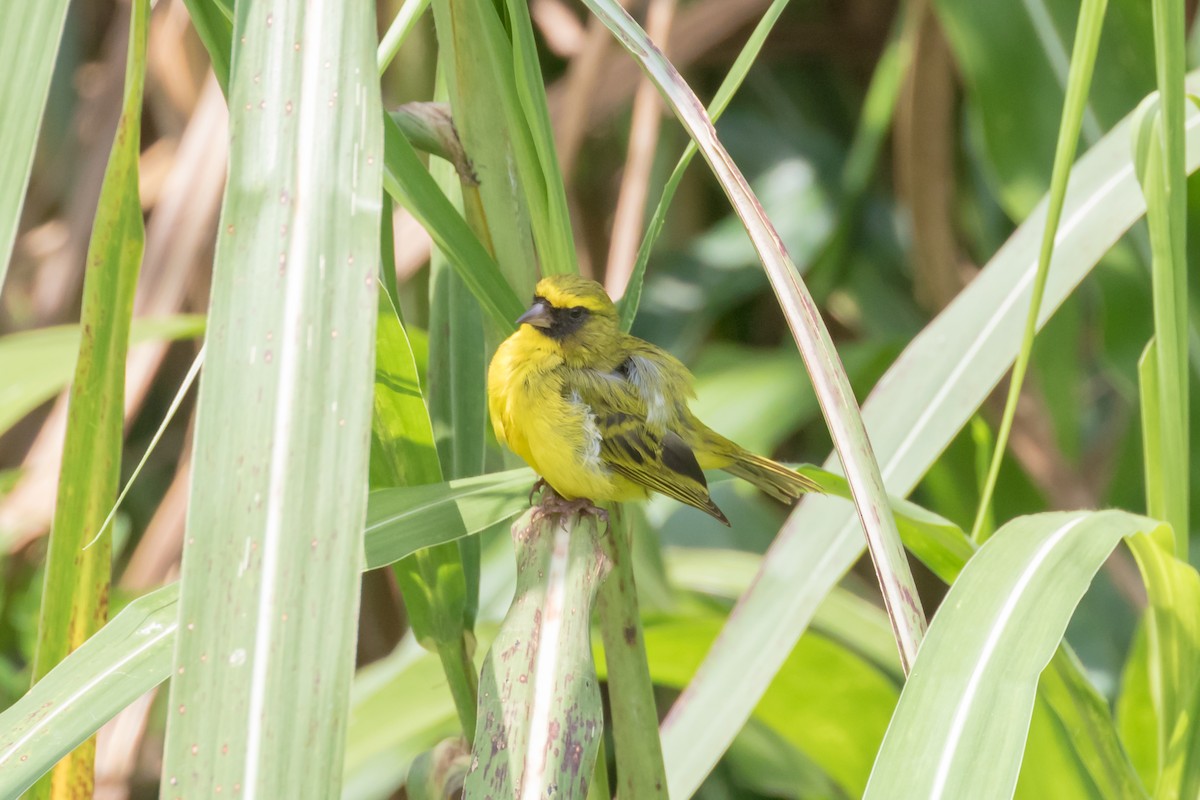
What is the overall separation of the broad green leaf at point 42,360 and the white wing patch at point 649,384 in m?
0.58

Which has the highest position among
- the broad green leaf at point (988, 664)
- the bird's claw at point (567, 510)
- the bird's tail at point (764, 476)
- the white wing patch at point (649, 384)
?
the white wing patch at point (649, 384)

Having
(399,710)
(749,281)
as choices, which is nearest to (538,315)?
(399,710)

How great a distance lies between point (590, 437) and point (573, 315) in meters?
0.15

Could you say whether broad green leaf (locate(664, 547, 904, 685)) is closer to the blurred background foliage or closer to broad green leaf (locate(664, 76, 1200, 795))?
the blurred background foliage

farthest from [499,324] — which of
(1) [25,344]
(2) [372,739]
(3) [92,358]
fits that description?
(1) [25,344]

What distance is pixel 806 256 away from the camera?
231 cm

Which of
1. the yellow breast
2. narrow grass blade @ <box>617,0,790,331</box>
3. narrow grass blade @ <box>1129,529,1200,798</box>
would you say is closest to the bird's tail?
the yellow breast

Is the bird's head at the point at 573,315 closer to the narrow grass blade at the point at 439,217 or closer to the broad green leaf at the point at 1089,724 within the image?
the narrow grass blade at the point at 439,217

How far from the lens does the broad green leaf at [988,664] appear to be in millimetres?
548

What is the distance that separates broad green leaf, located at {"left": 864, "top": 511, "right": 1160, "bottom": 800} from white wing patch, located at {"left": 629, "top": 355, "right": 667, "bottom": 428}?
639mm

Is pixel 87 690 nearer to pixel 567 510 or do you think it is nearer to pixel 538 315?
pixel 567 510

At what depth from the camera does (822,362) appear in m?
0.60

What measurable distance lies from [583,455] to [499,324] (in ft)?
1.61

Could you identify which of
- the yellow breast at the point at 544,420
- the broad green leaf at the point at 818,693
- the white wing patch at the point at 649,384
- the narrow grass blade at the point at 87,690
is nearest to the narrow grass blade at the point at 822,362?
the narrow grass blade at the point at 87,690
